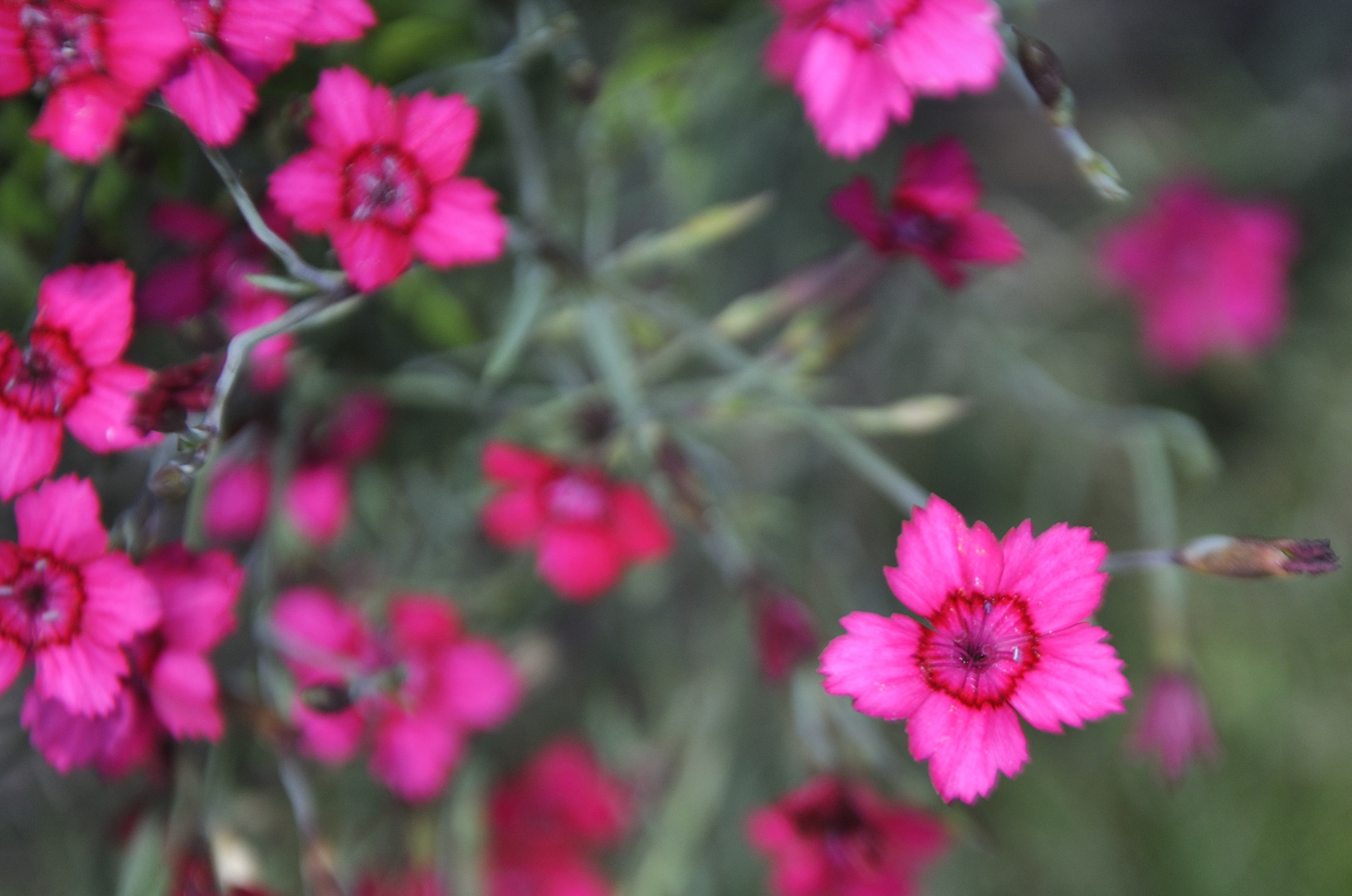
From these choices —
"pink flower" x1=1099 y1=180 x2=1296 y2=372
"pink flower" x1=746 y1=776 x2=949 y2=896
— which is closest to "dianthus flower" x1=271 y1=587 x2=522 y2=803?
"pink flower" x1=746 y1=776 x2=949 y2=896

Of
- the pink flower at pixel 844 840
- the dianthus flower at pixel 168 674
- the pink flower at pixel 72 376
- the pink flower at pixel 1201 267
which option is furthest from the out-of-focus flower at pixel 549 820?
the pink flower at pixel 1201 267

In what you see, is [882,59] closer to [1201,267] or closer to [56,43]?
[56,43]

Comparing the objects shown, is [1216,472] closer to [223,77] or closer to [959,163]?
[959,163]

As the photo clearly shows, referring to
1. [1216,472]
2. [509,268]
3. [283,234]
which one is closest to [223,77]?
[283,234]

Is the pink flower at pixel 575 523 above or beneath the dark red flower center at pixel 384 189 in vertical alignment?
beneath

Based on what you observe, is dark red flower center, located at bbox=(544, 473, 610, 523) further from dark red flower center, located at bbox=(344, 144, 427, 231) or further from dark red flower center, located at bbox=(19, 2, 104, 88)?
dark red flower center, located at bbox=(19, 2, 104, 88)

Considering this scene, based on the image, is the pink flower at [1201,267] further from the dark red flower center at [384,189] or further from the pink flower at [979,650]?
the dark red flower center at [384,189]
